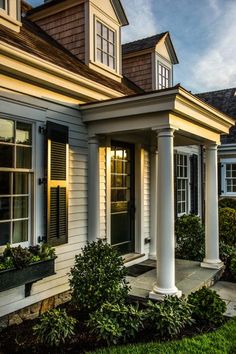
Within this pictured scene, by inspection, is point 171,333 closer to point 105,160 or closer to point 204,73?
point 105,160

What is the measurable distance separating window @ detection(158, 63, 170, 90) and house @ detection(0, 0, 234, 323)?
7.42 feet

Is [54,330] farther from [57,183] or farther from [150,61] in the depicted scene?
[150,61]

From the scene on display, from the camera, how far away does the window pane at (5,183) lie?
363 cm

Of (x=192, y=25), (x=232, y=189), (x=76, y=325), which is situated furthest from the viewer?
(x=232, y=189)

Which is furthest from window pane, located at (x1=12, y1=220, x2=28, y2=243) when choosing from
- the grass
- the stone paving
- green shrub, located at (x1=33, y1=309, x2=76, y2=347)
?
the stone paving

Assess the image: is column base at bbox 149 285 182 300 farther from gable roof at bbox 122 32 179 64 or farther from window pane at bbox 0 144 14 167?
gable roof at bbox 122 32 179 64

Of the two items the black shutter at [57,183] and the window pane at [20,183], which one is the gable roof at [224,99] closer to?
the black shutter at [57,183]

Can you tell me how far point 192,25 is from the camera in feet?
28.2

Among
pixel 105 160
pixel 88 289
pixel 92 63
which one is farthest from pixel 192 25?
pixel 88 289

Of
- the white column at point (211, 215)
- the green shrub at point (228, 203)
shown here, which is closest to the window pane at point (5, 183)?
the white column at point (211, 215)

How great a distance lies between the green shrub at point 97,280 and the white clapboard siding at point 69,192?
479 mm

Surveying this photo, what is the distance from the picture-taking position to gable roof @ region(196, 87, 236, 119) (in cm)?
1280

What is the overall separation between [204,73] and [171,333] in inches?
519

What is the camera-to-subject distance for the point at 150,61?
840 cm
